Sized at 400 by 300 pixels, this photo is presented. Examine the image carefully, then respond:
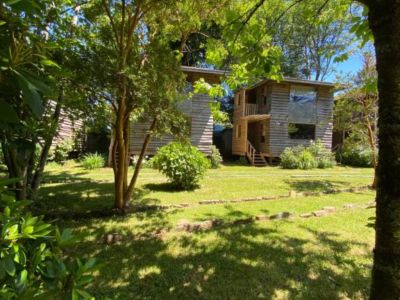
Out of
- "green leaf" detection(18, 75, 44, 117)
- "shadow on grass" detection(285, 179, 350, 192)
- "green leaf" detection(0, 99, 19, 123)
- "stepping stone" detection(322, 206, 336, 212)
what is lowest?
"stepping stone" detection(322, 206, 336, 212)

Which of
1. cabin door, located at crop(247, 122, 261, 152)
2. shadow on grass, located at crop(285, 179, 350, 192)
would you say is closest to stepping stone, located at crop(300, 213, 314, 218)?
shadow on grass, located at crop(285, 179, 350, 192)

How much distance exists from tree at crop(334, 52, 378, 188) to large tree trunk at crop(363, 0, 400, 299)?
34.1 feet

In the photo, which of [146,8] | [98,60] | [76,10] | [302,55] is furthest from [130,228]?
[302,55]

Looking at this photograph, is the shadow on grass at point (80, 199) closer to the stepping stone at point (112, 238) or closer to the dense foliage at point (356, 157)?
the stepping stone at point (112, 238)

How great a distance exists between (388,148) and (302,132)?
21246mm

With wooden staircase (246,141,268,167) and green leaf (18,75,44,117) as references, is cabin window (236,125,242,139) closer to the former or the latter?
wooden staircase (246,141,268,167)

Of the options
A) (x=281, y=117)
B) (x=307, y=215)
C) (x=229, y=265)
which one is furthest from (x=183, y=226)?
(x=281, y=117)

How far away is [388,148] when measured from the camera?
1266mm

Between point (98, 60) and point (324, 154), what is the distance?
17.2 metres

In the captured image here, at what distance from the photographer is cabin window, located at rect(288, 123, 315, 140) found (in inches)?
832

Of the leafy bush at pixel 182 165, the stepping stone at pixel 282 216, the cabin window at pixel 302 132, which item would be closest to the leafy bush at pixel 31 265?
the stepping stone at pixel 282 216

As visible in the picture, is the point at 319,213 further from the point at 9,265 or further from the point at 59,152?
the point at 59,152

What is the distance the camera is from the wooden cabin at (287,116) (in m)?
20.4

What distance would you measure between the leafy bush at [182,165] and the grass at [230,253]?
1540 mm
